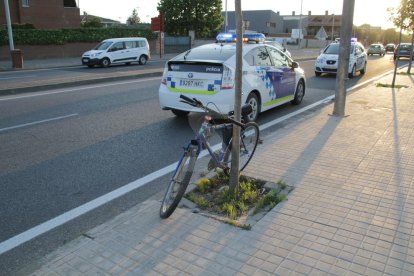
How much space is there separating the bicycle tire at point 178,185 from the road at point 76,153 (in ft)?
2.18

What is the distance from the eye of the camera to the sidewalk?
124 inches

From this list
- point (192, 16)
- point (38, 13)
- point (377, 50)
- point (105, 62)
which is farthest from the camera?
point (192, 16)

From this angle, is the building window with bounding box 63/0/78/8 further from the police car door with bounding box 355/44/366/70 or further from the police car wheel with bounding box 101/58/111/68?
the police car door with bounding box 355/44/366/70

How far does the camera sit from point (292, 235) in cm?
361

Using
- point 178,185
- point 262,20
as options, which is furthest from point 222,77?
point 262,20

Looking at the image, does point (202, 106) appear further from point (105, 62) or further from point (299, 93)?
point (105, 62)

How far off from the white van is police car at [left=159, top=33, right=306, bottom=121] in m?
16.5

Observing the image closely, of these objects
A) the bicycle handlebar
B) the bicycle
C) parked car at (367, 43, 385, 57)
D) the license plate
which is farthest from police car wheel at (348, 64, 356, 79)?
parked car at (367, 43, 385, 57)

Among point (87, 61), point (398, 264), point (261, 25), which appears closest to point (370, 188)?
point (398, 264)

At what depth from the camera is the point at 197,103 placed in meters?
4.07

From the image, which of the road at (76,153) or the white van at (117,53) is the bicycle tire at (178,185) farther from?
the white van at (117,53)

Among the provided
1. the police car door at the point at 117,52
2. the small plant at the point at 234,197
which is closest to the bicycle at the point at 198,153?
the small plant at the point at 234,197

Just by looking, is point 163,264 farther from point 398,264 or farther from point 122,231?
point 398,264

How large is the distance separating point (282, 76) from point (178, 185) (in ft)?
19.6
